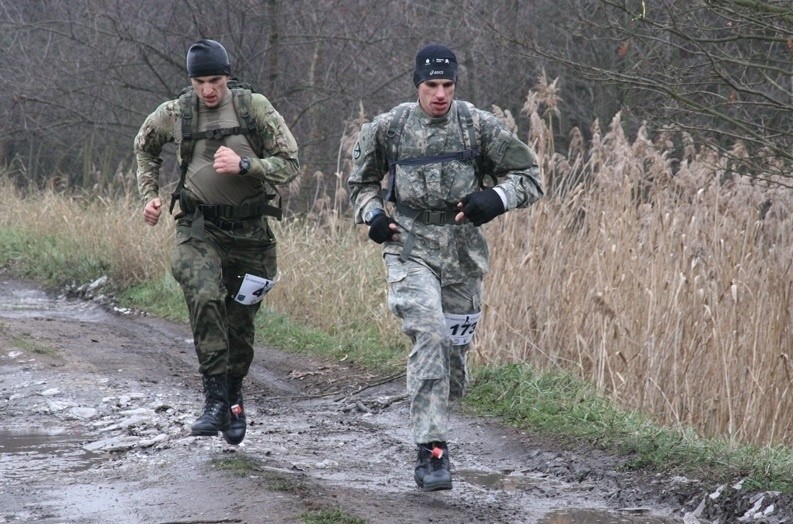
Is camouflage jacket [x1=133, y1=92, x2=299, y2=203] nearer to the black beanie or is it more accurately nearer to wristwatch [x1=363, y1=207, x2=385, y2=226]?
the black beanie

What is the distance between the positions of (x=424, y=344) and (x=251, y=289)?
A: 1.28 metres

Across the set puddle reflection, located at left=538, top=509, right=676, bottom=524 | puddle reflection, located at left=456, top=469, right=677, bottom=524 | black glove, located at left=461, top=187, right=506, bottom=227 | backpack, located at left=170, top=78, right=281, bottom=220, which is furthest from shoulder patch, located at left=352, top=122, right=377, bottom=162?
puddle reflection, located at left=538, top=509, right=676, bottom=524

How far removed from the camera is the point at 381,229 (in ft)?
18.0

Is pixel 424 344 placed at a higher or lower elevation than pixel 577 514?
higher

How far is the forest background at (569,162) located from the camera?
22.9ft

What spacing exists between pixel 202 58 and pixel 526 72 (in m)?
12.5

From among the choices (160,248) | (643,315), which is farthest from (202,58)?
(160,248)

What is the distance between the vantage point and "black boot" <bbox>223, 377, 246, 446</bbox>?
247 inches

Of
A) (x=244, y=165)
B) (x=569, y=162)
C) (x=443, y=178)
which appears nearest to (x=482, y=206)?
(x=443, y=178)

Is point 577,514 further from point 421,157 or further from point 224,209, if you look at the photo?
point 224,209

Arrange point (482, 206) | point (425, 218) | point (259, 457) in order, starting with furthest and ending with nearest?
point (259, 457) < point (425, 218) < point (482, 206)

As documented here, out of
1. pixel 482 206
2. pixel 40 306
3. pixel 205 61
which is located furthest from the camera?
pixel 40 306

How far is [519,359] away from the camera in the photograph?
8.10m

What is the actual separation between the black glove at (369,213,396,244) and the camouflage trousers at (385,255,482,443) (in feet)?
0.40
